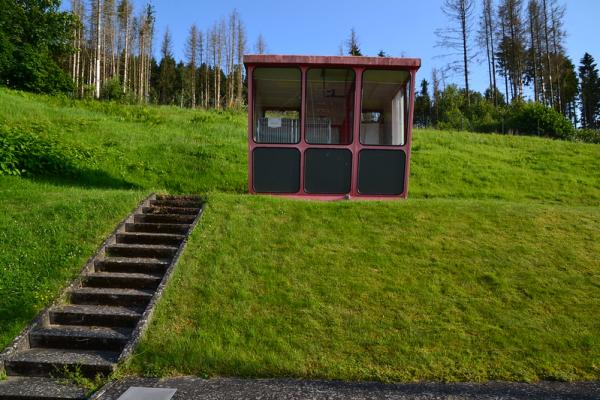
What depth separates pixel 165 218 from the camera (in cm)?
906

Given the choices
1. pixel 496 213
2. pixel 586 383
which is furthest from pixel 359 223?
pixel 586 383

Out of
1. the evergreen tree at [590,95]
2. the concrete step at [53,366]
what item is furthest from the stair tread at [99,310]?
the evergreen tree at [590,95]

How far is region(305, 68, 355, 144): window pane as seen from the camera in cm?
1055

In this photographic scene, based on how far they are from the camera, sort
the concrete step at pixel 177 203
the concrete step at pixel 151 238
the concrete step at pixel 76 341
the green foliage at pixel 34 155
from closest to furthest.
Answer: the concrete step at pixel 76 341, the concrete step at pixel 151 238, the concrete step at pixel 177 203, the green foliage at pixel 34 155

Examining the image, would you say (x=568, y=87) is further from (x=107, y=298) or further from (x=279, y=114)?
(x=107, y=298)

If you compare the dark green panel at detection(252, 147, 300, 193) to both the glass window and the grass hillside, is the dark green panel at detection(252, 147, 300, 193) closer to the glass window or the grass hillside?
the grass hillside

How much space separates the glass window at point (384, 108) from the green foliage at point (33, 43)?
70.9 feet

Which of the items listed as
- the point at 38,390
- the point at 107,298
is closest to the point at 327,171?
the point at 107,298

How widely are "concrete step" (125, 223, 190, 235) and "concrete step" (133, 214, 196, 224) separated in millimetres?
307

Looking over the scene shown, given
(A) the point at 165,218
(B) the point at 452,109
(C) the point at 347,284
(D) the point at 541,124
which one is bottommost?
(C) the point at 347,284

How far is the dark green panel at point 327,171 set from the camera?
1055 centimetres

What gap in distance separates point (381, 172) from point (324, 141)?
1.39 metres

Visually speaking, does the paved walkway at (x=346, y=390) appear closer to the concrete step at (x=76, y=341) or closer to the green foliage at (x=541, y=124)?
the concrete step at (x=76, y=341)

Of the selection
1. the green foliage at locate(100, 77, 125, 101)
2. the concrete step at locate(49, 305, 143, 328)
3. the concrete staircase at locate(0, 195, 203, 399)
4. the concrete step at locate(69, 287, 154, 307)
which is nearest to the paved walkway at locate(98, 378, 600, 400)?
the concrete staircase at locate(0, 195, 203, 399)
